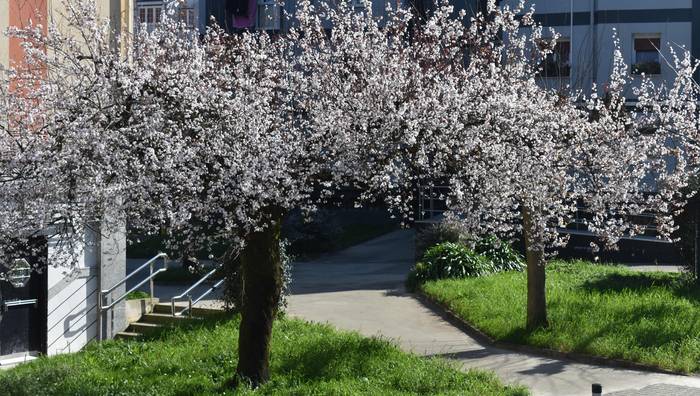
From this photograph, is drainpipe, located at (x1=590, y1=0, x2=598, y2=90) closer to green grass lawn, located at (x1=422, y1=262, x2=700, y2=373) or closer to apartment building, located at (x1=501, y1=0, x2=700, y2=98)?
apartment building, located at (x1=501, y1=0, x2=700, y2=98)

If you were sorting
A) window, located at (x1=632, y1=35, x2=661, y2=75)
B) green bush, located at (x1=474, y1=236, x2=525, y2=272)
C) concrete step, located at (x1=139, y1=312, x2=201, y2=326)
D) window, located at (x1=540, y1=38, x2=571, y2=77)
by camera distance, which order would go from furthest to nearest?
1. window, located at (x1=632, y1=35, x2=661, y2=75)
2. window, located at (x1=540, y1=38, x2=571, y2=77)
3. green bush, located at (x1=474, y1=236, x2=525, y2=272)
4. concrete step, located at (x1=139, y1=312, x2=201, y2=326)

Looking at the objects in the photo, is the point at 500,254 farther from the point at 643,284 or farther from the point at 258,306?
the point at 258,306

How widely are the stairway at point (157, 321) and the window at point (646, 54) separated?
16.0 m

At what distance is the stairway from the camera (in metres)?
17.4

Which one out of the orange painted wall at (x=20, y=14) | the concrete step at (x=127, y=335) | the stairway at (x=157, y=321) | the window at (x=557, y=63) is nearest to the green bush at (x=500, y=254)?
the window at (x=557, y=63)

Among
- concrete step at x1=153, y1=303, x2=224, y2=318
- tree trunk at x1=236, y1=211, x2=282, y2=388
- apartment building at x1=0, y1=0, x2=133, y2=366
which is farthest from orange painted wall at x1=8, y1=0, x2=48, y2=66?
tree trunk at x1=236, y1=211, x2=282, y2=388

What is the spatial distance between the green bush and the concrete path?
2.05 meters

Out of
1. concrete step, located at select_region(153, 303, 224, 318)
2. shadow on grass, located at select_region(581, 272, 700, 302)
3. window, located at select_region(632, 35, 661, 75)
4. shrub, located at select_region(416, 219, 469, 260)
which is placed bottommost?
concrete step, located at select_region(153, 303, 224, 318)

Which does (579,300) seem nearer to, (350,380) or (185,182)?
(350,380)

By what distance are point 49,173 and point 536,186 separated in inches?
215

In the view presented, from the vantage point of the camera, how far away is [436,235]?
24078 millimetres

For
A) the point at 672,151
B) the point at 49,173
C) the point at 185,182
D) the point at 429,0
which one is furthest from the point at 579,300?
the point at 429,0

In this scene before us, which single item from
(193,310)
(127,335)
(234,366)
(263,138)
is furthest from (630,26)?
(263,138)

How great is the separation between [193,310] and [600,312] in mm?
6884
